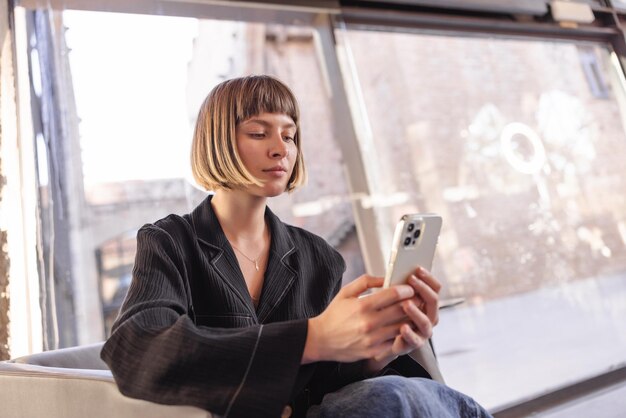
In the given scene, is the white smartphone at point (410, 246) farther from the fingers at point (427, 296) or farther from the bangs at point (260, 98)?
the bangs at point (260, 98)

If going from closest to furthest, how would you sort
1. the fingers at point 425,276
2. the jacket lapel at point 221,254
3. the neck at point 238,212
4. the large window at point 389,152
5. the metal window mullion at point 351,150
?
the fingers at point 425,276 < the jacket lapel at point 221,254 < the neck at point 238,212 < the large window at point 389,152 < the metal window mullion at point 351,150

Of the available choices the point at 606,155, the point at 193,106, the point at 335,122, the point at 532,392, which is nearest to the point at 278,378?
the point at 193,106

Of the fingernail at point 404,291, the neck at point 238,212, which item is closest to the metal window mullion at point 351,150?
the neck at point 238,212

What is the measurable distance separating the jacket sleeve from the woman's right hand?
24mm

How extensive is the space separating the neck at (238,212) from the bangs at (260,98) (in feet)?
0.49

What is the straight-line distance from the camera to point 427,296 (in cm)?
80

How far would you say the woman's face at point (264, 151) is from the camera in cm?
99

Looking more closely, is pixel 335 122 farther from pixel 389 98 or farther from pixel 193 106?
pixel 193 106

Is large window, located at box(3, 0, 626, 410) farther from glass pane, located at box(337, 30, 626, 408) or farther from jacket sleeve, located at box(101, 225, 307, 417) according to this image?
jacket sleeve, located at box(101, 225, 307, 417)

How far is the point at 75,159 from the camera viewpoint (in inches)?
83.0

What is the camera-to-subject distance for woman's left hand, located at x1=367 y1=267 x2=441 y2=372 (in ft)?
2.49

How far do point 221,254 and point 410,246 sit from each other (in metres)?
0.36

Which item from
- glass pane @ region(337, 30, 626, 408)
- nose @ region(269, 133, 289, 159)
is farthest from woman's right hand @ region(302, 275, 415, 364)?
glass pane @ region(337, 30, 626, 408)

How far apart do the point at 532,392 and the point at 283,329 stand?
97.3 inches
